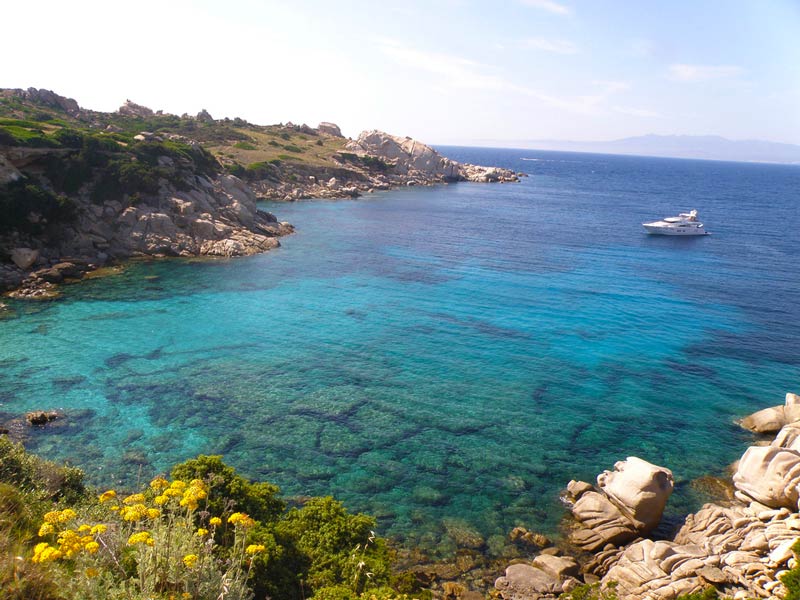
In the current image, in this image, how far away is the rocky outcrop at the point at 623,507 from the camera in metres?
20.8

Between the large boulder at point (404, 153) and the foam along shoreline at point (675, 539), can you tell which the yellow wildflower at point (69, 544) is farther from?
the large boulder at point (404, 153)

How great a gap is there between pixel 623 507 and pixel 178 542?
1778 cm

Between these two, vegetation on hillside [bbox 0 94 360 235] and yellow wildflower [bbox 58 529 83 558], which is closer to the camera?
yellow wildflower [bbox 58 529 83 558]

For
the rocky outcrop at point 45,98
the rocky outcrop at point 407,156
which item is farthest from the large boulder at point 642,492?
the rocky outcrop at point 407,156

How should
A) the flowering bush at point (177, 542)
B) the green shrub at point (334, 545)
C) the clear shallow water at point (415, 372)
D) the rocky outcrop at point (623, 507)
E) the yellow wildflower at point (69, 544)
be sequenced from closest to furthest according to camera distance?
1. the yellow wildflower at point (69, 544)
2. the flowering bush at point (177, 542)
3. the green shrub at point (334, 545)
4. the rocky outcrop at point (623, 507)
5. the clear shallow water at point (415, 372)

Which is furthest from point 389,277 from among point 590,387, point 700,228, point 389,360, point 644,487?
point 700,228

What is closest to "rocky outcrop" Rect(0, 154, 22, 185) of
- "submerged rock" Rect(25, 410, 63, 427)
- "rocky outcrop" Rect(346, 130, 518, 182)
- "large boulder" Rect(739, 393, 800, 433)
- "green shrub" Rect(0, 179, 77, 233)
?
"green shrub" Rect(0, 179, 77, 233)

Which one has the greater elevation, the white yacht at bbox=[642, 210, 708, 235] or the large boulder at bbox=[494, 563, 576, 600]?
the white yacht at bbox=[642, 210, 708, 235]

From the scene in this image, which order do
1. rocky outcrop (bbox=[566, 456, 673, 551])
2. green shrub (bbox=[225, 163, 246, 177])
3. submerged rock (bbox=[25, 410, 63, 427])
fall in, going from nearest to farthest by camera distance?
rocky outcrop (bbox=[566, 456, 673, 551]), submerged rock (bbox=[25, 410, 63, 427]), green shrub (bbox=[225, 163, 246, 177])

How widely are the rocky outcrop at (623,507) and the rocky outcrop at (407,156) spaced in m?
135

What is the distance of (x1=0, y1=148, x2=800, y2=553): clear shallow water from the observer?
24.2 meters

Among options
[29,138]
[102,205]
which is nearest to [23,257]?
[102,205]

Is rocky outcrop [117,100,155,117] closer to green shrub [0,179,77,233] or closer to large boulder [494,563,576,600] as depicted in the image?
green shrub [0,179,77,233]

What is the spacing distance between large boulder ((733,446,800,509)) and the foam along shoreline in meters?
0.03
